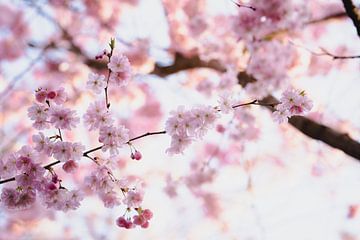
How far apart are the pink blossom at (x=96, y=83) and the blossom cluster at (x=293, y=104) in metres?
1.11

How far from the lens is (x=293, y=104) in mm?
2910

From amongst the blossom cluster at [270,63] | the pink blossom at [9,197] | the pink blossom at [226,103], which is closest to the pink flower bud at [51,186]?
the pink blossom at [9,197]

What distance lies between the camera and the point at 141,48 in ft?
23.3

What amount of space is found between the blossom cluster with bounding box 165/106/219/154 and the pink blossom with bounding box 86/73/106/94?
472 millimetres

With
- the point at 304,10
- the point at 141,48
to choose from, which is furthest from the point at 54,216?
the point at 304,10

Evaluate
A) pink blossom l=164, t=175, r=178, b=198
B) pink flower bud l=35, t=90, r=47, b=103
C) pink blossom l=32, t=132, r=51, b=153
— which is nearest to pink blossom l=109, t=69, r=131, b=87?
pink flower bud l=35, t=90, r=47, b=103

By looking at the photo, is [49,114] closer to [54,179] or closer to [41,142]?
[41,142]

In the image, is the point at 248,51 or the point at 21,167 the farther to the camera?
the point at 248,51

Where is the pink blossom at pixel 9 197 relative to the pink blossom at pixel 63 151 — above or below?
below

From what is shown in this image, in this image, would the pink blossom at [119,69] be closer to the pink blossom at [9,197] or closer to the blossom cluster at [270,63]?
the pink blossom at [9,197]

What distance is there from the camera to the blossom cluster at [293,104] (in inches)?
114

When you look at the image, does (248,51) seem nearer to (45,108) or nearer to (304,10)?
(304,10)

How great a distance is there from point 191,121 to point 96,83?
64cm

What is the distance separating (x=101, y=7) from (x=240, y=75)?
400cm
